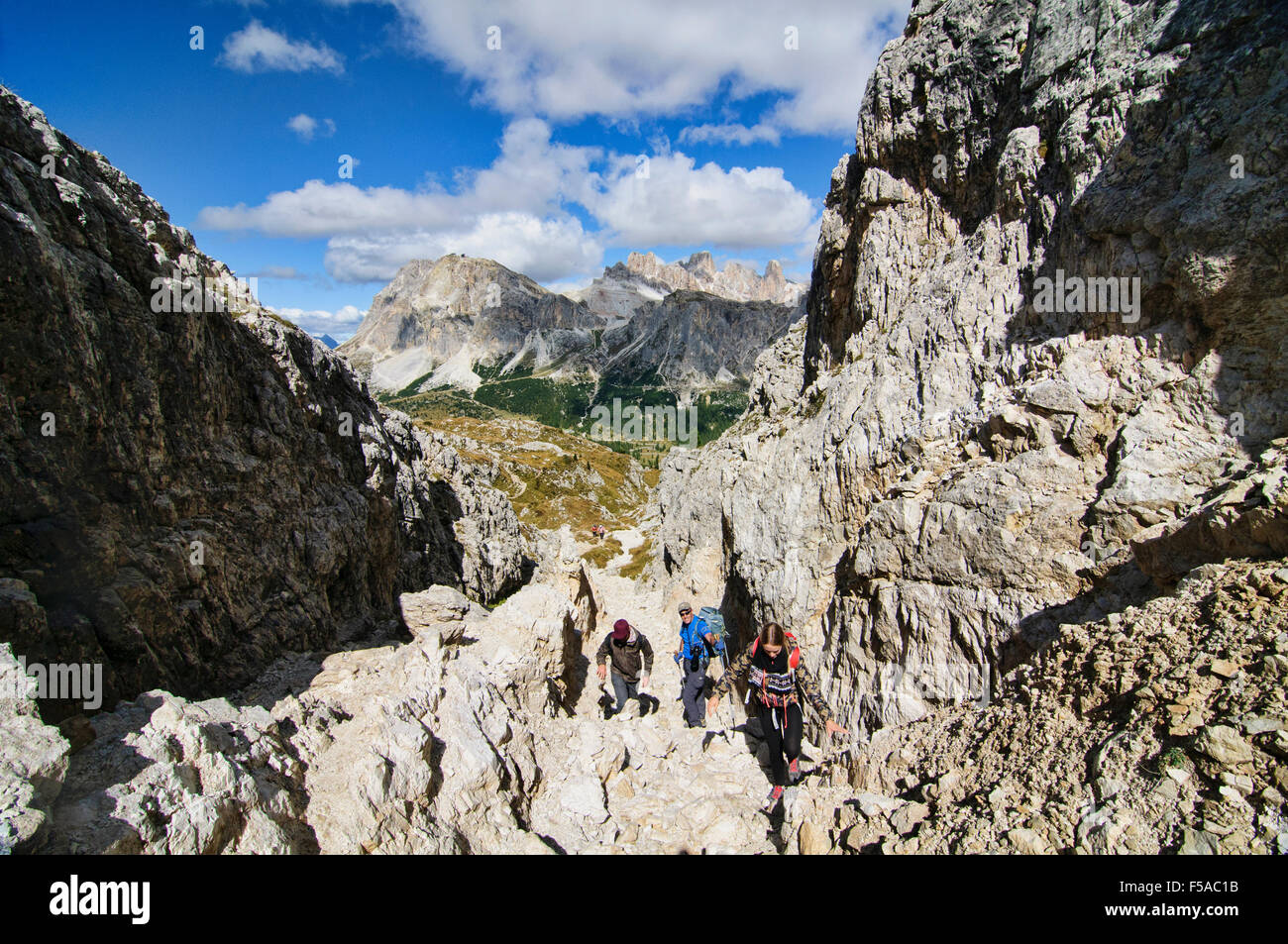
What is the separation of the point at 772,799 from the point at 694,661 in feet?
13.1

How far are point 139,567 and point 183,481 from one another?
371cm

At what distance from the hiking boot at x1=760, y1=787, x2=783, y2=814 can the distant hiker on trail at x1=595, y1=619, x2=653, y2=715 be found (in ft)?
15.6

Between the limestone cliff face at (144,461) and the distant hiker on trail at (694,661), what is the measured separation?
477 inches

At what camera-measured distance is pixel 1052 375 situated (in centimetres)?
1441

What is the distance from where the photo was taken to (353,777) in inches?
362

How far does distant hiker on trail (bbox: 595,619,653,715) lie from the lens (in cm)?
1596

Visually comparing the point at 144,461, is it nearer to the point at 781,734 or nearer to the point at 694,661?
the point at 694,661

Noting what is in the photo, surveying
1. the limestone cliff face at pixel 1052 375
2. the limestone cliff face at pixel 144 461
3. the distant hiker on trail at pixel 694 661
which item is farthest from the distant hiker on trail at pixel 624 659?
the limestone cliff face at pixel 144 461

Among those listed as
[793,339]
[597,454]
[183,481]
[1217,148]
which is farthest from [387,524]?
[597,454]

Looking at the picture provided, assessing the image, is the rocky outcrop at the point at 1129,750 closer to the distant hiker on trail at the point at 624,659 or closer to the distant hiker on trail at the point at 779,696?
the distant hiker on trail at the point at 779,696

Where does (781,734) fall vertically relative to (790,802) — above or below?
above

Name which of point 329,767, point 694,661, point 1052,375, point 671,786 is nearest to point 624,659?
point 694,661

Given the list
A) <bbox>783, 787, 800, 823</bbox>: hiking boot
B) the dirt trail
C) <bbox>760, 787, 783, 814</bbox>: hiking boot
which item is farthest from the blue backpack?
<bbox>783, 787, 800, 823</bbox>: hiking boot

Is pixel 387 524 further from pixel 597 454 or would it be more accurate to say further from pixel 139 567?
pixel 597 454
